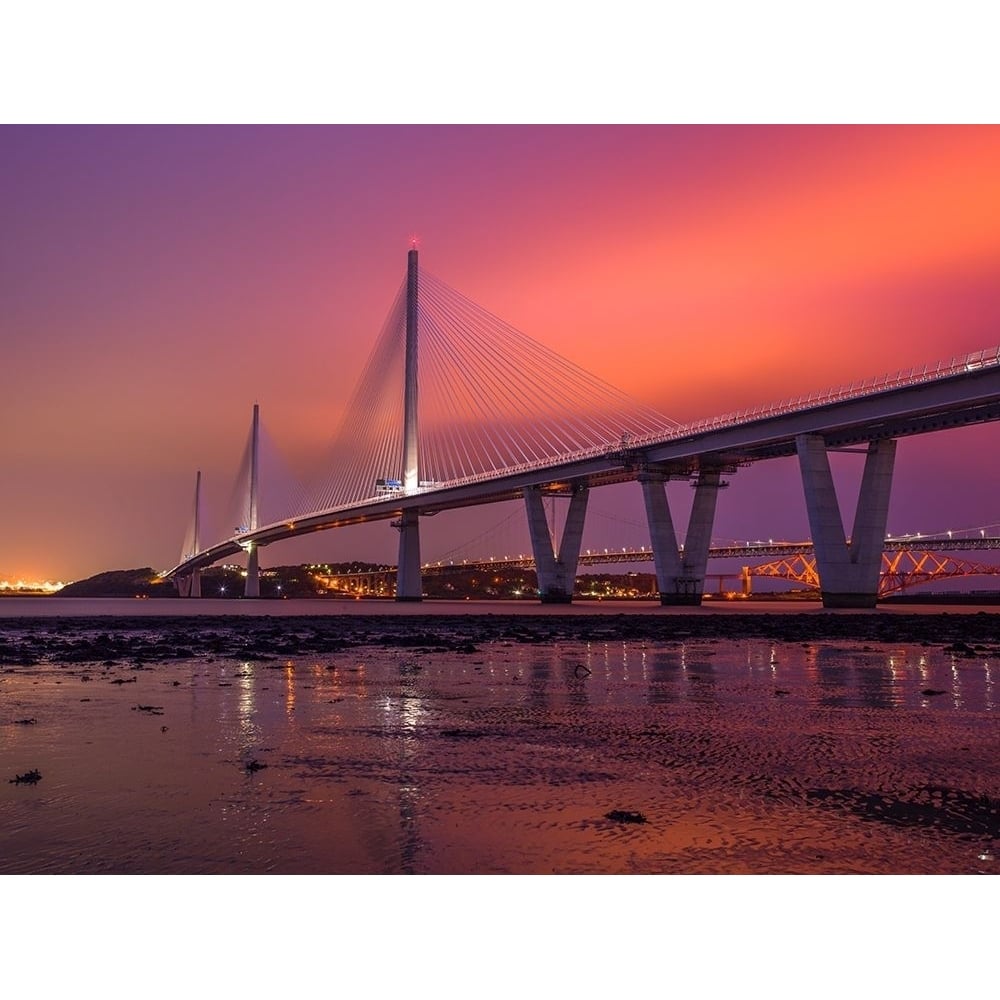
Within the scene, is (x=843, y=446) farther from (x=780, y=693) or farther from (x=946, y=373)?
(x=780, y=693)

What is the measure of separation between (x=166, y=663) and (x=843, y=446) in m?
51.8

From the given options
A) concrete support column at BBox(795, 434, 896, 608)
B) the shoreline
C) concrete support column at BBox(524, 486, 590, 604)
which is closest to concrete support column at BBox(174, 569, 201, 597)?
concrete support column at BBox(524, 486, 590, 604)

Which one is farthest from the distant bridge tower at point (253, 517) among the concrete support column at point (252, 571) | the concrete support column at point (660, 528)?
the concrete support column at point (660, 528)

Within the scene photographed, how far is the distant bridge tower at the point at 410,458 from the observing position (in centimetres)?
9169

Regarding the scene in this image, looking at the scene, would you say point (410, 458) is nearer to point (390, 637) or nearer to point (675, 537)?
point (675, 537)

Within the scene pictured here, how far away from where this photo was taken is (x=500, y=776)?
909 cm

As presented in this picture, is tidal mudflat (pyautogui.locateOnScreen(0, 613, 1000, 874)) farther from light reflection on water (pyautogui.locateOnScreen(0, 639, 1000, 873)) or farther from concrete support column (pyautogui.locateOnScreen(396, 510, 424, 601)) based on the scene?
concrete support column (pyautogui.locateOnScreen(396, 510, 424, 601))

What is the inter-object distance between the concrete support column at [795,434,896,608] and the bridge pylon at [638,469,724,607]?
1735cm

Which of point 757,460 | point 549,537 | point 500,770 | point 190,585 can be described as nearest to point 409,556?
point 549,537

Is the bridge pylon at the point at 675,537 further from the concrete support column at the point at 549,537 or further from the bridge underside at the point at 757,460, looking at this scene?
the concrete support column at the point at 549,537

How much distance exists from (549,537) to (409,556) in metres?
18.2

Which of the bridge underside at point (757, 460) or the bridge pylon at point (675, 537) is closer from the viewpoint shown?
the bridge underside at point (757, 460)

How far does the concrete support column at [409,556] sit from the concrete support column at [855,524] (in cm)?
4779

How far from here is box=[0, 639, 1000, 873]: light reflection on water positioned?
256 inches
